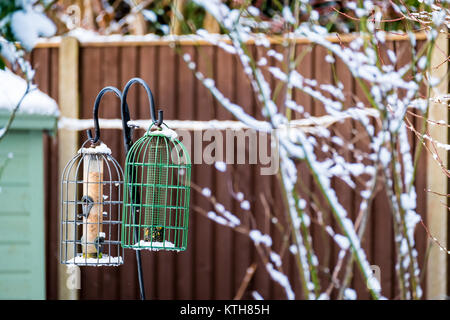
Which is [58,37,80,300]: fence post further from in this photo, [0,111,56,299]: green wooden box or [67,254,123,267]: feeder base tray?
[67,254,123,267]: feeder base tray

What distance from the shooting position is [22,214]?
399cm

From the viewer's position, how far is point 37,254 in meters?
4.00

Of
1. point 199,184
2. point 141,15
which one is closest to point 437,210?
point 199,184

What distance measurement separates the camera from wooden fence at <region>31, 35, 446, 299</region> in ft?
12.8

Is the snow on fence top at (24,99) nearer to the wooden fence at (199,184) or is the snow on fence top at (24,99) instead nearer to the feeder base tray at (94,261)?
the wooden fence at (199,184)

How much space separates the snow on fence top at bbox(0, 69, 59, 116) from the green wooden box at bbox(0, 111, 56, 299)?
14 cm

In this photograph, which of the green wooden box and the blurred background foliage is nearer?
the green wooden box

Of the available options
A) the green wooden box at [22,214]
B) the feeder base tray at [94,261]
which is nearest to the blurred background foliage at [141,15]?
the green wooden box at [22,214]

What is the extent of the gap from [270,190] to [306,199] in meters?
0.21

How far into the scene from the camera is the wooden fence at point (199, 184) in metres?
3.91

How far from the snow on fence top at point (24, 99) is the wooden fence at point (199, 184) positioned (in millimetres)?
170

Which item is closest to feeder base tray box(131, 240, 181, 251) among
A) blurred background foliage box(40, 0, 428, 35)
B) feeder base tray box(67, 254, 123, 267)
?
feeder base tray box(67, 254, 123, 267)

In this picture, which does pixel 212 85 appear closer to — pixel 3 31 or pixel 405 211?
pixel 405 211

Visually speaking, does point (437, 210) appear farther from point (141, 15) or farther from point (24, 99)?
point (141, 15)
